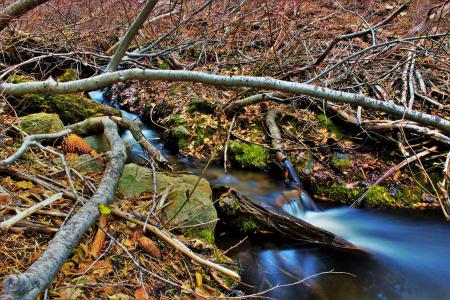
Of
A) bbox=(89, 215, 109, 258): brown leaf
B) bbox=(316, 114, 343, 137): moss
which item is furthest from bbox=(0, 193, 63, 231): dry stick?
bbox=(316, 114, 343, 137): moss

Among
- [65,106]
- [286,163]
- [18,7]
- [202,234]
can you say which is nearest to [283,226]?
[202,234]

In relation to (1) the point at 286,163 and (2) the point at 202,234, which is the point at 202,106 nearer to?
(1) the point at 286,163

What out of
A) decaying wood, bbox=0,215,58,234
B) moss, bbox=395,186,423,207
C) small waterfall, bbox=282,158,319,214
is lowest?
moss, bbox=395,186,423,207

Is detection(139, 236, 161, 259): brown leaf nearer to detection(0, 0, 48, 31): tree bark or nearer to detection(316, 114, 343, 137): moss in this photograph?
detection(0, 0, 48, 31): tree bark

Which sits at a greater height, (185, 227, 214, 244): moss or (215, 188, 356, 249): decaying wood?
(185, 227, 214, 244): moss

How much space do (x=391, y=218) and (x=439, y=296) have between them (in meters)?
1.38

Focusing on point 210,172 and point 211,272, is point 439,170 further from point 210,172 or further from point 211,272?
point 211,272

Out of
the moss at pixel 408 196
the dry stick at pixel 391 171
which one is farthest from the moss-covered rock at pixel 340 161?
the moss at pixel 408 196

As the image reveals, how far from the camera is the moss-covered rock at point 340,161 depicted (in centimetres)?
514

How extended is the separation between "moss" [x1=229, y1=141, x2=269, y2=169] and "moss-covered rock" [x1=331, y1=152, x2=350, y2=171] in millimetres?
1012

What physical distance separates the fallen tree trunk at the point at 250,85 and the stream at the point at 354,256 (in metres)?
0.77

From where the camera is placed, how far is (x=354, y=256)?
3.78 meters

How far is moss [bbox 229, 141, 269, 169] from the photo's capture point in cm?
529

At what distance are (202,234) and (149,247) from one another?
0.73 metres
